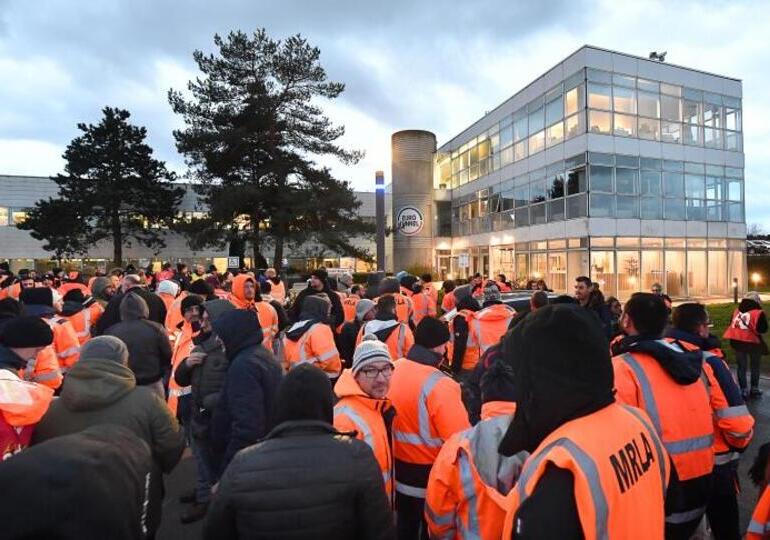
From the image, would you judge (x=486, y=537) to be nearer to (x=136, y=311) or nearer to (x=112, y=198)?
(x=136, y=311)

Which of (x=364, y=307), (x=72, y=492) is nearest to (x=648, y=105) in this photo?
(x=364, y=307)

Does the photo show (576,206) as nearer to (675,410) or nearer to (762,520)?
(675,410)

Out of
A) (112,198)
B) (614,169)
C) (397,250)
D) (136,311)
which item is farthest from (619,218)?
(112,198)

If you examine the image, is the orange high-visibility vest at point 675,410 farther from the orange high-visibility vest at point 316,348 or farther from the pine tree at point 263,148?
the pine tree at point 263,148

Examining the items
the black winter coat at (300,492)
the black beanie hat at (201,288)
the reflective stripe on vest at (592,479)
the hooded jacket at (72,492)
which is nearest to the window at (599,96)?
the black beanie hat at (201,288)

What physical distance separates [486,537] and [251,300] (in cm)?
567

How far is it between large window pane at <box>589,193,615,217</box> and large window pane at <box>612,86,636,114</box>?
3871 mm

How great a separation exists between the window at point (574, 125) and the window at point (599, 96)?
70cm

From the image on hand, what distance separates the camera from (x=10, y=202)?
34750 mm

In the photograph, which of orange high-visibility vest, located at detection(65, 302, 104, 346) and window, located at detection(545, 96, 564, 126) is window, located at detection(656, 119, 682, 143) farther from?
orange high-visibility vest, located at detection(65, 302, 104, 346)

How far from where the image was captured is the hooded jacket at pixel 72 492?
1.24 m

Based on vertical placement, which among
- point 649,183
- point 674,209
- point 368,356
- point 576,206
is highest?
point 649,183

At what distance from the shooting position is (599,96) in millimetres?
20484

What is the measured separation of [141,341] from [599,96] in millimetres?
21115
